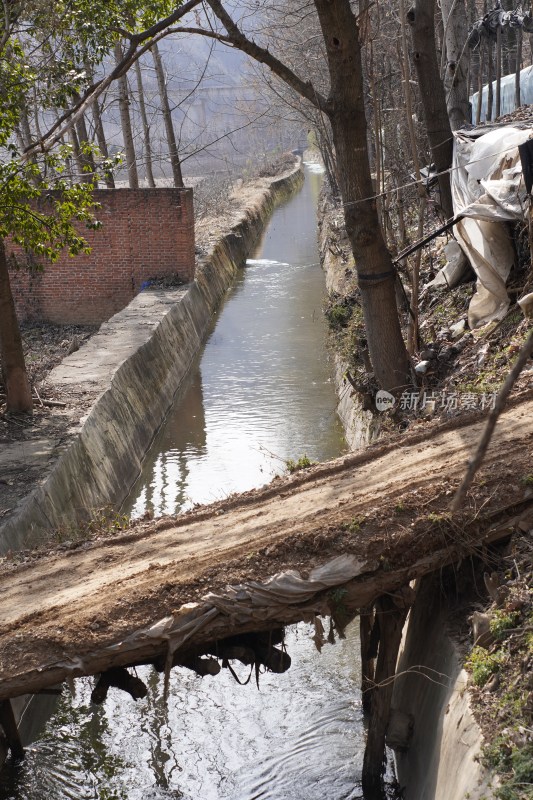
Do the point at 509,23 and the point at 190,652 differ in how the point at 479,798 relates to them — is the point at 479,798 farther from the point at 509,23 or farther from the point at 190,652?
the point at 509,23

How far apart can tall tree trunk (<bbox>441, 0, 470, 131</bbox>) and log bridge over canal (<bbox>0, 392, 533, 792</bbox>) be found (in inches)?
331

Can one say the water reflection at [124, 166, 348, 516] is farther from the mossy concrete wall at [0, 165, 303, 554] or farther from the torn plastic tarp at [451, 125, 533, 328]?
the torn plastic tarp at [451, 125, 533, 328]

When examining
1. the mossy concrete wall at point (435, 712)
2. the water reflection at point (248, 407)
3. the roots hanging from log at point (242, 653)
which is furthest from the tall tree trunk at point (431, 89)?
the roots hanging from log at point (242, 653)

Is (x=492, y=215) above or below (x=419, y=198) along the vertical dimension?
below

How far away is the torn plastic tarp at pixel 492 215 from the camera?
30.7 feet

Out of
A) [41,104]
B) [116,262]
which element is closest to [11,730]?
[41,104]

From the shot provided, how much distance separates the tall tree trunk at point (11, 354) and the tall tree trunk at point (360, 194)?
415 centimetres

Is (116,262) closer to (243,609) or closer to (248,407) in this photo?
(248,407)

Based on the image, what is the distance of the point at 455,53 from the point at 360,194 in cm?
518

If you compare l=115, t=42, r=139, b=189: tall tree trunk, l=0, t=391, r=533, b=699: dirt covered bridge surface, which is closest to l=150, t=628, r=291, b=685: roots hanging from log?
l=0, t=391, r=533, b=699: dirt covered bridge surface

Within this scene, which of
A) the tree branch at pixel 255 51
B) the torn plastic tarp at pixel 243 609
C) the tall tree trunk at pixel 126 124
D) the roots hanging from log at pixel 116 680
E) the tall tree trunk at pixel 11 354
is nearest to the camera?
the torn plastic tarp at pixel 243 609

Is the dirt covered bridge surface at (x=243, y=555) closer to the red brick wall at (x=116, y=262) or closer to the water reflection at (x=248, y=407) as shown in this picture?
the water reflection at (x=248, y=407)

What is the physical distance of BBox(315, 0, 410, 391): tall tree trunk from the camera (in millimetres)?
8562

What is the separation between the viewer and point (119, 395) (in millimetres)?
12508
